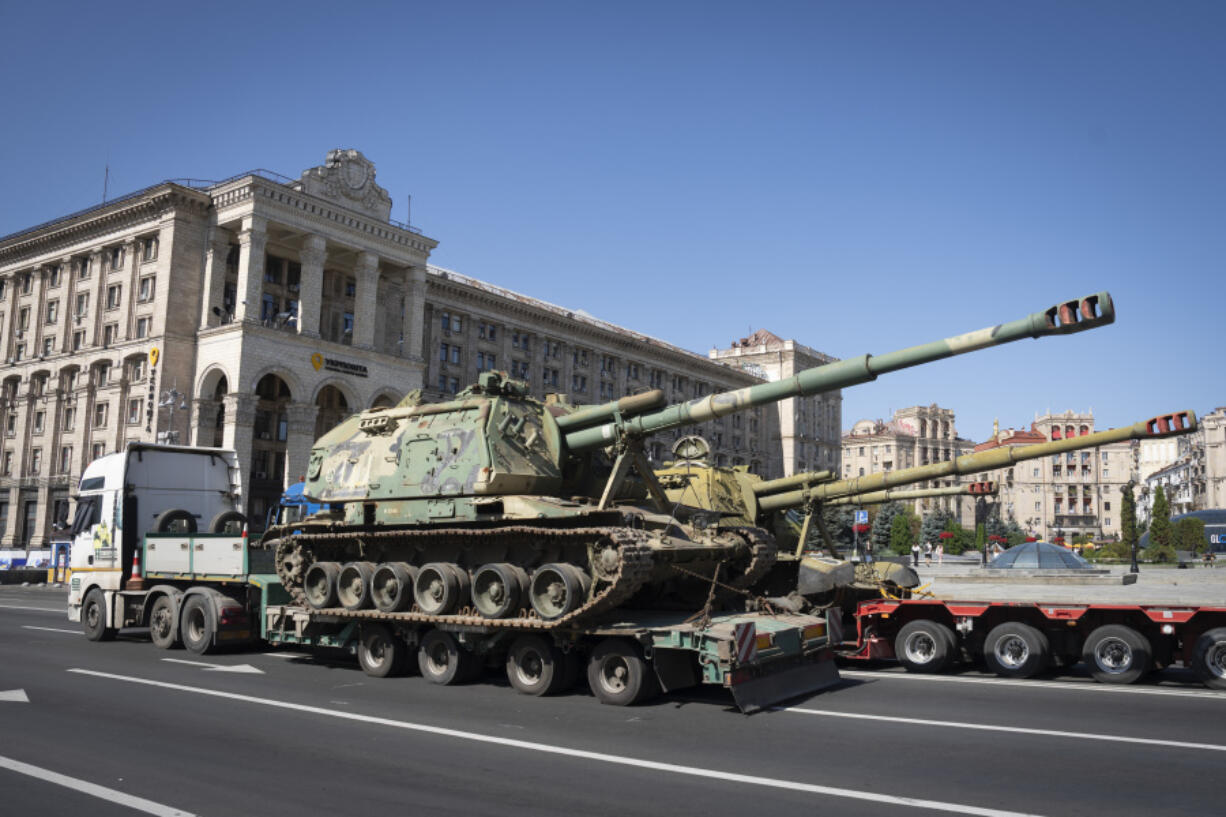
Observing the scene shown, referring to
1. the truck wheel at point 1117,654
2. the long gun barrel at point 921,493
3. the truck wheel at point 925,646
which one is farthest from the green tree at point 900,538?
the truck wheel at point 1117,654

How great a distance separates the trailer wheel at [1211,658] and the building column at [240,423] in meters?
42.7

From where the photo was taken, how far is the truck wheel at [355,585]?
13453 mm

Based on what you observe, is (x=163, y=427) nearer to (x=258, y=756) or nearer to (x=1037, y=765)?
(x=258, y=756)

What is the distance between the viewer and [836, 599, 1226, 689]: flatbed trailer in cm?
1272

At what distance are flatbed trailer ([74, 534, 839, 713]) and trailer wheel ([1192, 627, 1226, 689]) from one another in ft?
15.7

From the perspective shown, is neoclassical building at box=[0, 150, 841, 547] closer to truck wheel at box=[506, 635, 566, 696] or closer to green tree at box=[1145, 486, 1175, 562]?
truck wheel at box=[506, 635, 566, 696]

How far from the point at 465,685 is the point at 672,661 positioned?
10.3 feet

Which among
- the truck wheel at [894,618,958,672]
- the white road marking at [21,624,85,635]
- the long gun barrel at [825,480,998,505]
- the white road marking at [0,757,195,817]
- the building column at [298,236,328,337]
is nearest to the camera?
the white road marking at [0,757,195,817]

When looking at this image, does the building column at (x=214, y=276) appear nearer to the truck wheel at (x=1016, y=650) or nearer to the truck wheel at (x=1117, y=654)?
the truck wheel at (x=1016, y=650)

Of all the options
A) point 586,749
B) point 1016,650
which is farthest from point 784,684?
point 1016,650

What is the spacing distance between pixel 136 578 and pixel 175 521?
1315 mm

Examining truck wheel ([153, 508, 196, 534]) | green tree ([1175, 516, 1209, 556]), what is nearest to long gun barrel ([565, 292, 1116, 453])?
truck wheel ([153, 508, 196, 534])

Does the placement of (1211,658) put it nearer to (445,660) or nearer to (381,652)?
(445,660)

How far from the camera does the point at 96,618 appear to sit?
58.5ft
